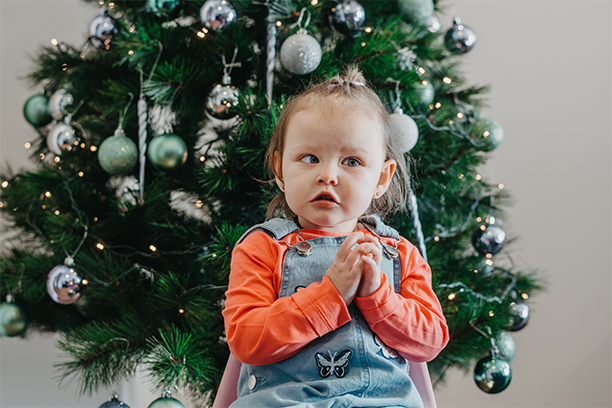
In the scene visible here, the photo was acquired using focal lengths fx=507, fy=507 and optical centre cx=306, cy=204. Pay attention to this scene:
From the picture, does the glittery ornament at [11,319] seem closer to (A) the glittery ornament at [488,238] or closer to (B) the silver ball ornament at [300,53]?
(B) the silver ball ornament at [300,53]

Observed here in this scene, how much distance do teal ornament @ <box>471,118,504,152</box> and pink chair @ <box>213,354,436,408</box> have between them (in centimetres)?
55

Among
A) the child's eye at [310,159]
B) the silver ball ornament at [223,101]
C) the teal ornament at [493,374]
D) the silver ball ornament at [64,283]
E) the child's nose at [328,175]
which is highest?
the child's eye at [310,159]

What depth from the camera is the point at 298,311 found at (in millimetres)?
577

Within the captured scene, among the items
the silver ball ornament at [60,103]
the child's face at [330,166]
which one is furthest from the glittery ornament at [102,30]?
A: the child's face at [330,166]

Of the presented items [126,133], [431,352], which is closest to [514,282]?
[431,352]

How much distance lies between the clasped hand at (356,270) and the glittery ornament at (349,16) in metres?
0.52

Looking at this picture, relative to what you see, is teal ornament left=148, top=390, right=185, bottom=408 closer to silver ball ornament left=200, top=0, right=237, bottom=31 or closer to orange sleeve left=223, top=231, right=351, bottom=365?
orange sleeve left=223, top=231, right=351, bottom=365

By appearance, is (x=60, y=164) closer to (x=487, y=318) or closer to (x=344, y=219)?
(x=344, y=219)

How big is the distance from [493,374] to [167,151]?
30.4 inches

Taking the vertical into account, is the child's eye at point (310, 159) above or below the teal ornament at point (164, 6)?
below

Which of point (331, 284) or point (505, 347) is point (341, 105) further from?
point (505, 347)

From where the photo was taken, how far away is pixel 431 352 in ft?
2.11

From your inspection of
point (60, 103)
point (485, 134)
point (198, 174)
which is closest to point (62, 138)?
point (60, 103)

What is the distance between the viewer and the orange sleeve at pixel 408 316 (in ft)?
1.97
